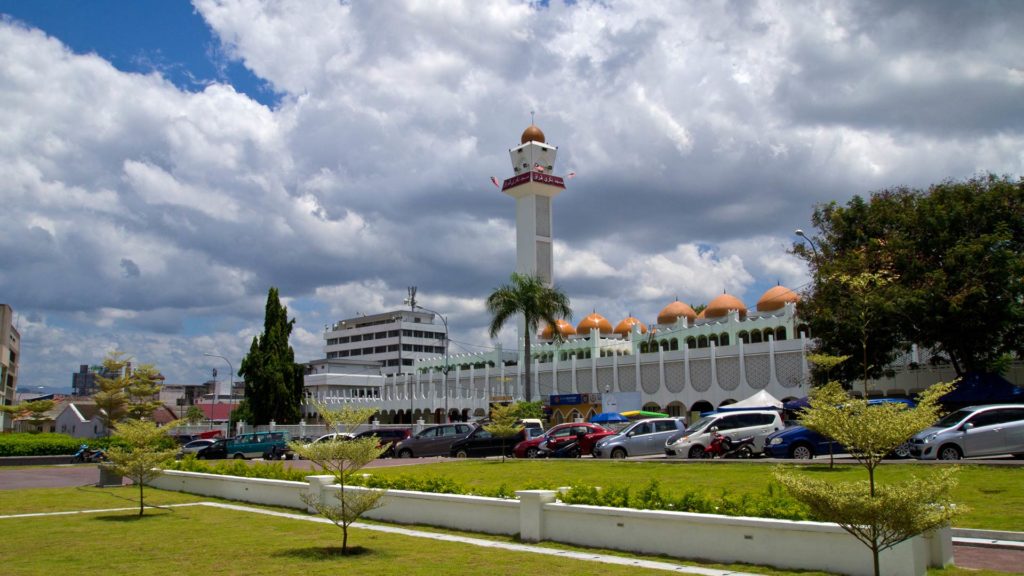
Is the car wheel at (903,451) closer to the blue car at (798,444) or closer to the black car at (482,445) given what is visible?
the blue car at (798,444)

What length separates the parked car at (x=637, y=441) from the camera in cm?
2589

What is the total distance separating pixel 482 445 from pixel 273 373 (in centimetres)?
2923

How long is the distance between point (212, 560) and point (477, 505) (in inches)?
174

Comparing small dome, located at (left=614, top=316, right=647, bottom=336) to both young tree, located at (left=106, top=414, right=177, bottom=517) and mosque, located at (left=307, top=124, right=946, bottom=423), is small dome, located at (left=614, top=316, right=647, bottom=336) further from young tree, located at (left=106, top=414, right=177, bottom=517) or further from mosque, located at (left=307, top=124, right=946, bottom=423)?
young tree, located at (left=106, top=414, right=177, bottom=517)

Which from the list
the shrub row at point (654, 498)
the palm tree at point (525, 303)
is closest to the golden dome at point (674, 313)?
the palm tree at point (525, 303)

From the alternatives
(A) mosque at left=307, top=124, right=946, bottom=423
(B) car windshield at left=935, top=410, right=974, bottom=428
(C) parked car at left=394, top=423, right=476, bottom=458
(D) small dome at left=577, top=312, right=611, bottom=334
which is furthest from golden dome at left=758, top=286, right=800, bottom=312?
(B) car windshield at left=935, top=410, right=974, bottom=428

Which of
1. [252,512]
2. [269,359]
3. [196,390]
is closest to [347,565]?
[252,512]

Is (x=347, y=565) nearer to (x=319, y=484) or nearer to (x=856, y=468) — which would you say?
(x=319, y=484)

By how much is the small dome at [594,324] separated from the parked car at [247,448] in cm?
4109

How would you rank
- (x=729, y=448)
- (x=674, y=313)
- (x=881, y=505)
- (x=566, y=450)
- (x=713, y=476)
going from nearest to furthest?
1. (x=881, y=505)
2. (x=713, y=476)
3. (x=729, y=448)
4. (x=566, y=450)
5. (x=674, y=313)

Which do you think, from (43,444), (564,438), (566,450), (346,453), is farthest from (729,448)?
(43,444)

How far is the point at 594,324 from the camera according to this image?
74.1 meters

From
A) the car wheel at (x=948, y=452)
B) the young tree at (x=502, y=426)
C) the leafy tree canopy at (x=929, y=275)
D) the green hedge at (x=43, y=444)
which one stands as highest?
the leafy tree canopy at (x=929, y=275)

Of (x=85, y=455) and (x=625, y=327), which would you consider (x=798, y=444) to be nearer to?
(x=85, y=455)
